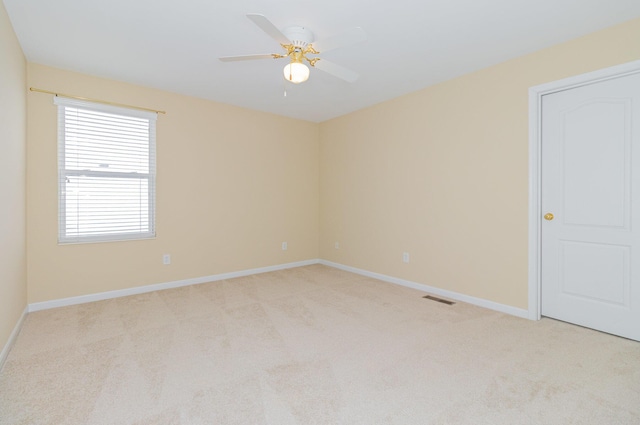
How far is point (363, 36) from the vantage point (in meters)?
2.01

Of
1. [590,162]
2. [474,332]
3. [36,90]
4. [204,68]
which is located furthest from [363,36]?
[36,90]

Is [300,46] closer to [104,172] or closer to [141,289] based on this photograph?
[104,172]

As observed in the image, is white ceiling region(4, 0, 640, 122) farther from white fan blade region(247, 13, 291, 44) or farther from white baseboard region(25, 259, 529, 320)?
white baseboard region(25, 259, 529, 320)

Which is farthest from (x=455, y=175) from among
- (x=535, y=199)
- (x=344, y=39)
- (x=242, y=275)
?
(x=242, y=275)

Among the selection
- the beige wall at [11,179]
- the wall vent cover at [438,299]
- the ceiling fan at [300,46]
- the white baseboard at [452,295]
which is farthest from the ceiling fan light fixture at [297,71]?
the white baseboard at [452,295]

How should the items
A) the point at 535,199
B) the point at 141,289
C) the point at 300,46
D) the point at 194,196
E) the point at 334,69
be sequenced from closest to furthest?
the point at 300,46
the point at 334,69
the point at 535,199
the point at 141,289
the point at 194,196

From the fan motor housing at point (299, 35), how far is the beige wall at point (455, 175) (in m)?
1.84

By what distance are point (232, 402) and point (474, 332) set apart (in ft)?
6.47

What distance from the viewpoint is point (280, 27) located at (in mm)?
2443

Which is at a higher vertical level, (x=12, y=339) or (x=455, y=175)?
(x=455, y=175)

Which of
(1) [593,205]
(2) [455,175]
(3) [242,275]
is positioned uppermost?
(2) [455,175]

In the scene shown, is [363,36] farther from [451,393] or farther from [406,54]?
[451,393]

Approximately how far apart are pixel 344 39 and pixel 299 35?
0.55m

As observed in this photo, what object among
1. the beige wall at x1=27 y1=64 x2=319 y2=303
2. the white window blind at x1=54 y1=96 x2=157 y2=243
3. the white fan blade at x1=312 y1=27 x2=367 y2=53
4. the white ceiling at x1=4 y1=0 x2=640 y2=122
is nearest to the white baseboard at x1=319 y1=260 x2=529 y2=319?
the beige wall at x1=27 y1=64 x2=319 y2=303
